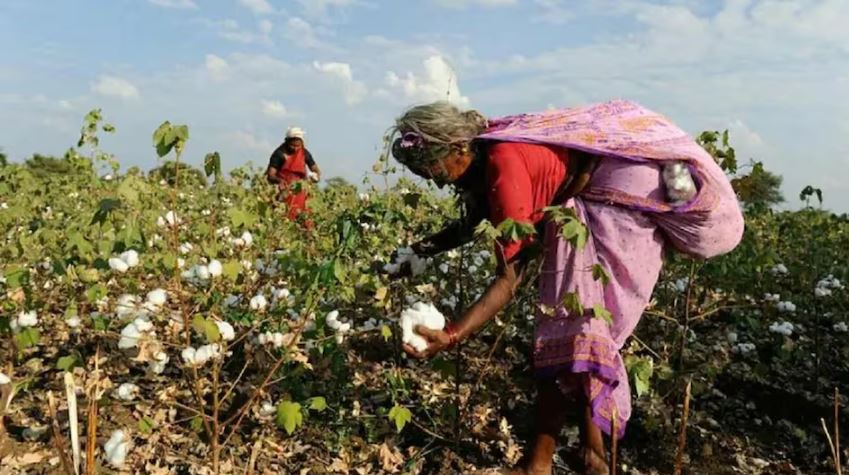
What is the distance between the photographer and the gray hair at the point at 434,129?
1987mm

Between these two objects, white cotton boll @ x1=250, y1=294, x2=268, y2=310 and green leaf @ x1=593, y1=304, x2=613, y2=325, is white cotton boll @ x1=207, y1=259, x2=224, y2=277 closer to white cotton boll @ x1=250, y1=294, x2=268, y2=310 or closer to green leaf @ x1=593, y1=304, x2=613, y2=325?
white cotton boll @ x1=250, y1=294, x2=268, y2=310

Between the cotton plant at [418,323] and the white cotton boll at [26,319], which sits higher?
the cotton plant at [418,323]

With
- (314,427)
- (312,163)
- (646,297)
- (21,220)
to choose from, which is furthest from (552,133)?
(312,163)

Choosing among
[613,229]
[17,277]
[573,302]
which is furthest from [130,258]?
[613,229]

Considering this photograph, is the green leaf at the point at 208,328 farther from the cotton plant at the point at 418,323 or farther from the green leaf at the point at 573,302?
the green leaf at the point at 573,302

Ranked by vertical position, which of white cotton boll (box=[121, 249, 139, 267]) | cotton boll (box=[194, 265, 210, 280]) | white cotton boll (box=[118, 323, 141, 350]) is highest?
white cotton boll (box=[121, 249, 139, 267])

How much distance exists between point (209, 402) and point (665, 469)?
5.00 ft

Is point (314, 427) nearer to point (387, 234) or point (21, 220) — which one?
point (387, 234)

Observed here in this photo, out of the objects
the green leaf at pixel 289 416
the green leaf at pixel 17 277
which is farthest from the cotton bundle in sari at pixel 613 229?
the green leaf at pixel 17 277

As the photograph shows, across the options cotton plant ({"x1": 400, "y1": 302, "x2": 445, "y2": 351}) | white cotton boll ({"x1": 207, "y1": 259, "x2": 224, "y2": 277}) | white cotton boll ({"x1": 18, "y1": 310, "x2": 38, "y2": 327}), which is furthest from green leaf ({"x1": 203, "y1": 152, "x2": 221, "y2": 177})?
white cotton boll ({"x1": 18, "y1": 310, "x2": 38, "y2": 327})

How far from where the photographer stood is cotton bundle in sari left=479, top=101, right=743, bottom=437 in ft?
6.83

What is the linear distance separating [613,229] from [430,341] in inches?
23.8

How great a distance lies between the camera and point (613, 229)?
212cm

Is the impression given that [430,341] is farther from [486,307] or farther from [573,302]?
[573,302]
